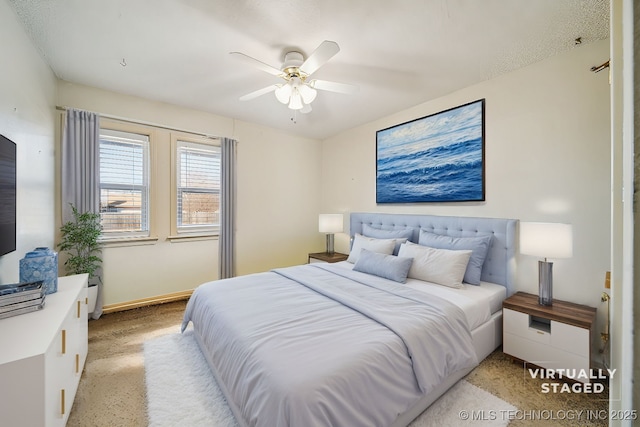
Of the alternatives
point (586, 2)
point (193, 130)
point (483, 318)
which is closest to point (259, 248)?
point (193, 130)

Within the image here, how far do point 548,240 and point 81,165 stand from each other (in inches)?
179

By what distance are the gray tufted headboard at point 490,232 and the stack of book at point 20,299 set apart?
10.8 ft

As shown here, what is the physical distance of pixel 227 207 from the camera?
3.76 meters

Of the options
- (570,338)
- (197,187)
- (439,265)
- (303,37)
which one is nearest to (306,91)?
(303,37)

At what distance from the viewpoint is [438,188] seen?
3041 millimetres

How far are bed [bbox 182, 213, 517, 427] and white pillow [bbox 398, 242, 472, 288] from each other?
0.01m

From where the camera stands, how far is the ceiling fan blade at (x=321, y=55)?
5.44 ft

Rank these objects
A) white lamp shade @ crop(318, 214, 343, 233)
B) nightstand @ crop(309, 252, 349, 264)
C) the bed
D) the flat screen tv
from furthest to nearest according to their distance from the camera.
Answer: white lamp shade @ crop(318, 214, 343, 233) < nightstand @ crop(309, 252, 349, 264) < the flat screen tv < the bed

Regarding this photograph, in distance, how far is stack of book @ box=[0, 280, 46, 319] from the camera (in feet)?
4.62

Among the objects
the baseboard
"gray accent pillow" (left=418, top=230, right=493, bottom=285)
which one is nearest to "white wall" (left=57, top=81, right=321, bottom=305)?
the baseboard

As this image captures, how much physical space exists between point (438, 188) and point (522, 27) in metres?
1.57

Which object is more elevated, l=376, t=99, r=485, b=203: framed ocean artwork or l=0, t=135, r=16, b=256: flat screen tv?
l=376, t=99, r=485, b=203: framed ocean artwork

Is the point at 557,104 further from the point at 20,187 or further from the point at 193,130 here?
the point at 20,187

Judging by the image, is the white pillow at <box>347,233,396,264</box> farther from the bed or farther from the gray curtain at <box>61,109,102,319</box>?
the gray curtain at <box>61,109,102,319</box>
